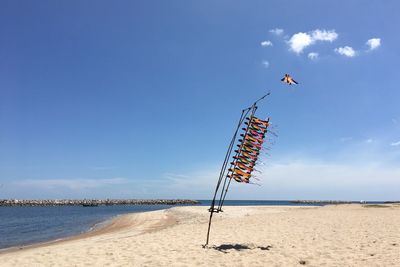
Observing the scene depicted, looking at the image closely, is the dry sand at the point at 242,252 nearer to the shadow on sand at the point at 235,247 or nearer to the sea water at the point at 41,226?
the shadow on sand at the point at 235,247

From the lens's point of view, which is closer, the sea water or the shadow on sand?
the shadow on sand

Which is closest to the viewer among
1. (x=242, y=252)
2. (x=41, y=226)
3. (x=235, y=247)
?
(x=242, y=252)

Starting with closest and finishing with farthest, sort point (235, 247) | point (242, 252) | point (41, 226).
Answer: point (242, 252) → point (235, 247) → point (41, 226)

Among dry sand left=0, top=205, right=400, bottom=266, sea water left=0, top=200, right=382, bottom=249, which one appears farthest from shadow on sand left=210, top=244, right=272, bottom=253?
sea water left=0, top=200, right=382, bottom=249

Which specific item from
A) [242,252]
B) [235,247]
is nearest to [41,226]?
[235,247]

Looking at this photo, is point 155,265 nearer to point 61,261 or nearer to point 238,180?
point 61,261

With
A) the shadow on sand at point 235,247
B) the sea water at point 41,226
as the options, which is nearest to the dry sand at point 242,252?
the shadow on sand at point 235,247

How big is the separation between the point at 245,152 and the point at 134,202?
144699 millimetres

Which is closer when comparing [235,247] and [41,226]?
[235,247]

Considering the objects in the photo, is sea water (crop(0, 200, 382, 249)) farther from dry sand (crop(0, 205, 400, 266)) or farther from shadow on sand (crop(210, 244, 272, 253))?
shadow on sand (crop(210, 244, 272, 253))

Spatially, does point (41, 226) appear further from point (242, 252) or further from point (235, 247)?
point (242, 252)

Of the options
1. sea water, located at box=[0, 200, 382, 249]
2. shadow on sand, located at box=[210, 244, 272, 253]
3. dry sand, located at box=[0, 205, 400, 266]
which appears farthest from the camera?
sea water, located at box=[0, 200, 382, 249]

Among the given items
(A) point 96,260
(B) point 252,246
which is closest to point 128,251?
(A) point 96,260

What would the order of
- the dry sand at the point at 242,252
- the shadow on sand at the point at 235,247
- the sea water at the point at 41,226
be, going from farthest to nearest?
the sea water at the point at 41,226 → the shadow on sand at the point at 235,247 → the dry sand at the point at 242,252
